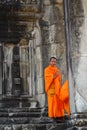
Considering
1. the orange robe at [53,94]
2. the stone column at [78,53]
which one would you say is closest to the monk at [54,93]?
the orange robe at [53,94]

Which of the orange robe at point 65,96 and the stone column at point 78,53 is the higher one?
the stone column at point 78,53

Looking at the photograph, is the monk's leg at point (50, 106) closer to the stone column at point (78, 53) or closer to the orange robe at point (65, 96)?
the orange robe at point (65, 96)

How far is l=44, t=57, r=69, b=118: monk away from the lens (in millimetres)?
12469

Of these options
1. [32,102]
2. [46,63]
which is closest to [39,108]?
[32,102]

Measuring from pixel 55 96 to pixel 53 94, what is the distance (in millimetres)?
72

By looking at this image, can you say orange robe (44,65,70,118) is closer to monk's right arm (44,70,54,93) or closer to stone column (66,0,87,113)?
monk's right arm (44,70,54,93)

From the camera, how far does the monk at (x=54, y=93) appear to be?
40.9ft

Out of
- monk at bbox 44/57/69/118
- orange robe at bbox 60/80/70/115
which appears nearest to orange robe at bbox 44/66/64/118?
monk at bbox 44/57/69/118

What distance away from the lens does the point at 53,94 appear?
41.1 ft

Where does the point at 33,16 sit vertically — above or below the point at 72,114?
above

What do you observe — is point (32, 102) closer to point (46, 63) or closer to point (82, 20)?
point (46, 63)

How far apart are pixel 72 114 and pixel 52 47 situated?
2395mm

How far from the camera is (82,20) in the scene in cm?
1252

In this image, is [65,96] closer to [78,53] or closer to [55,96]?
[55,96]
